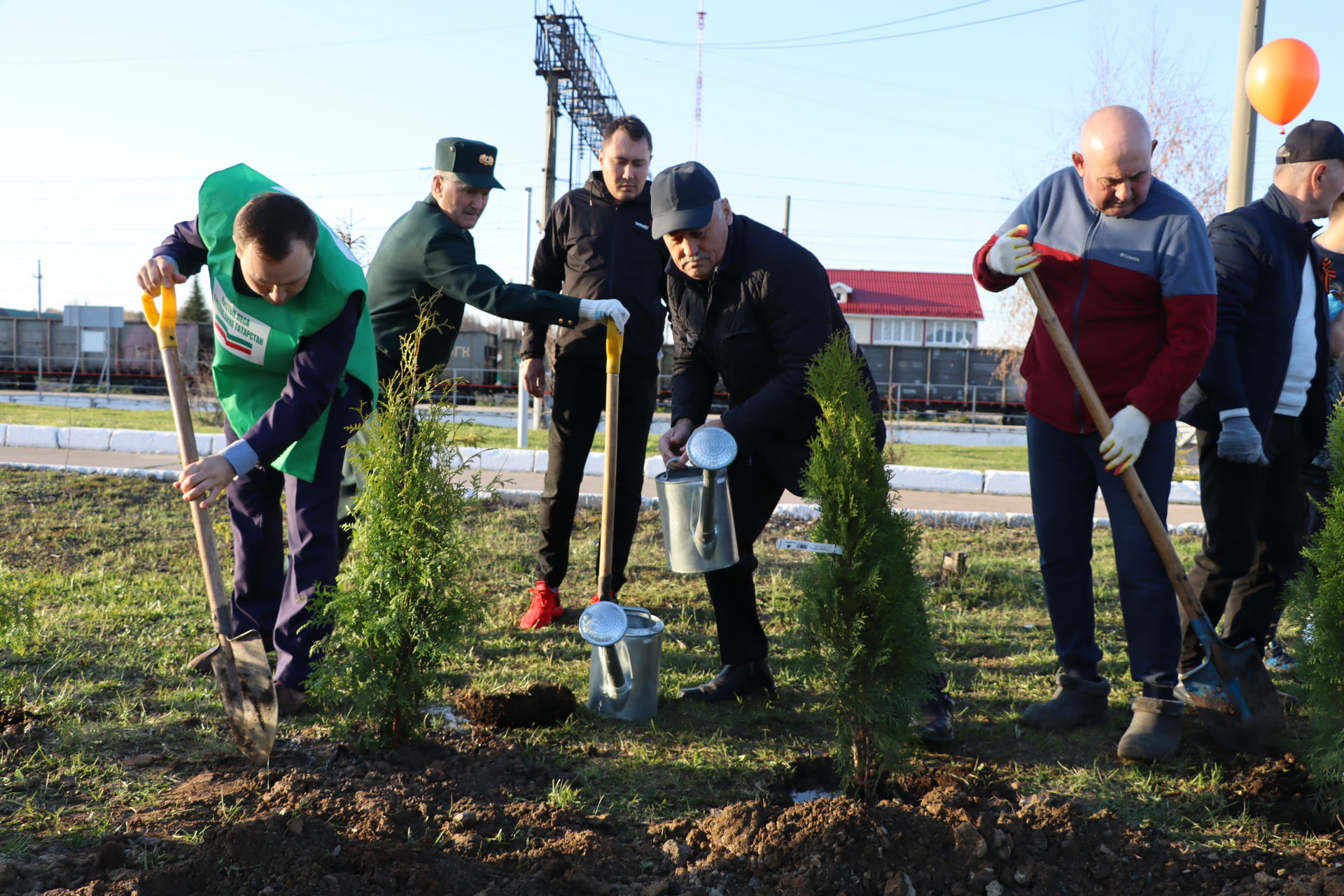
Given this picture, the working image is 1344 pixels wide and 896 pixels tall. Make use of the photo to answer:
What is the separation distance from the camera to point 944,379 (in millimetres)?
28594

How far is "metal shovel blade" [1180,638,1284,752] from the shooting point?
3.09m

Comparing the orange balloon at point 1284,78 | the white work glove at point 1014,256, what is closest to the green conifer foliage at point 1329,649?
the white work glove at point 1014,256

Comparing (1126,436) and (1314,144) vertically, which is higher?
(1314,144)

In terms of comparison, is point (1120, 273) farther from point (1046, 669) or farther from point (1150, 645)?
point (1046, 669)

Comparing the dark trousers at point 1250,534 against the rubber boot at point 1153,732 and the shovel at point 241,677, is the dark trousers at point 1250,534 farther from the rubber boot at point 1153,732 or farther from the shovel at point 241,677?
the shovel at point 241,677

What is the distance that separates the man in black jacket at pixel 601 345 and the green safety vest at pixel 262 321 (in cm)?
117

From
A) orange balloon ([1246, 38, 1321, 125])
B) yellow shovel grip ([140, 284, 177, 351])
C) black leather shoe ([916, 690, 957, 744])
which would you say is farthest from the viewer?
orange balloon ([1246, 38, 1321, 125])

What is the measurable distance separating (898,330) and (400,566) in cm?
4417

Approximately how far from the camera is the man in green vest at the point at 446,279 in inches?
157

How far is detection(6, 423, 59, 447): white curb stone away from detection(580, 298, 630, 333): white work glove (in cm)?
1035

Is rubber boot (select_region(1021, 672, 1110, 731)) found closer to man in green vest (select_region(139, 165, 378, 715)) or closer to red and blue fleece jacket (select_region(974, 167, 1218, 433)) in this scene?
red and blue fleece jacket (select_region(974, 167, 1218, 433))

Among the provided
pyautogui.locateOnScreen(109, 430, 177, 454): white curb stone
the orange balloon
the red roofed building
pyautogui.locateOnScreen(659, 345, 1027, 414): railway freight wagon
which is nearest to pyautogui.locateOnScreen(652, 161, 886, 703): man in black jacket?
the orange balloon

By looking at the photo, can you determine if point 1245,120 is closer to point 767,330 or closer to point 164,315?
point 767,330

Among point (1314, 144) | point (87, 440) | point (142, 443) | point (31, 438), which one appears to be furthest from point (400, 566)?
point (31, 438)
